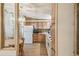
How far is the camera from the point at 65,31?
446cm

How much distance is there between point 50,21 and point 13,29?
44.4 inches

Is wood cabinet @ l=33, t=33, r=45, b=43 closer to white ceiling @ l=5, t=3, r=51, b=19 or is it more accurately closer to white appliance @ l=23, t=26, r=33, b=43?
white appliance @ l=23, t=26, r=33, b=43

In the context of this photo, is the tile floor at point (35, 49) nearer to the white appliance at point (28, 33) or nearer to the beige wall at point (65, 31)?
the white appliance at point (28, 33)

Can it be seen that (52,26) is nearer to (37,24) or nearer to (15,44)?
(37,24)

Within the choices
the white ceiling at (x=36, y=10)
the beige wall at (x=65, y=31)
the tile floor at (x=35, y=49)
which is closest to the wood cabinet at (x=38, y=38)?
the tile floor at (x=35, y=49)

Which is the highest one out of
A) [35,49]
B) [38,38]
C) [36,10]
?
[36,10]

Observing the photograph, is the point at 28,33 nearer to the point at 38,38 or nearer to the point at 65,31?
the point at 38,38

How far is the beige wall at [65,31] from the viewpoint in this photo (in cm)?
442

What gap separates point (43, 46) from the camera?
505 cm

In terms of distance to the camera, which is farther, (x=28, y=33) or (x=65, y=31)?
(x=28, y=33)

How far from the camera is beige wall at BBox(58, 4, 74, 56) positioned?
4.42 meters

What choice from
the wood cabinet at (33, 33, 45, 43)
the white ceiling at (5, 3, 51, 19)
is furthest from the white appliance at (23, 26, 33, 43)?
the white ceiling at (5, 3, 51, 19)

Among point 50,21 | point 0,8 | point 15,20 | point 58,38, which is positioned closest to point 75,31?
point 58,38

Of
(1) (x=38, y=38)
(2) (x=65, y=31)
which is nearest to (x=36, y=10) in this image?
(1) (x=38, y=38)
